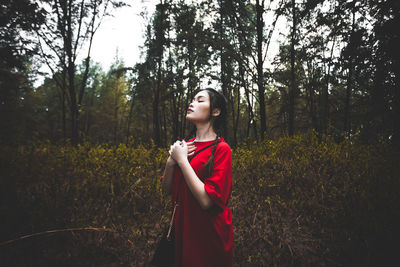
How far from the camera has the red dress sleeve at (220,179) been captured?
3.67 ft

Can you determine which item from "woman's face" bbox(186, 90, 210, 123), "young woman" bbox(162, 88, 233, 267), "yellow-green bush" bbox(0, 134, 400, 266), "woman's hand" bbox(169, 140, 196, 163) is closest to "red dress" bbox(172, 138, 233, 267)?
"young woman" bbox(162, 88, 233, 267)

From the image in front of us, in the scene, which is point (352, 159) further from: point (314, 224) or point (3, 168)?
point (3, 168)

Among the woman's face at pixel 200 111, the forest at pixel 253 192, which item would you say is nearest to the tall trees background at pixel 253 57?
the forest at pixel 253 192

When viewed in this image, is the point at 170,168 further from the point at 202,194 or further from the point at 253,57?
the point at 253,57

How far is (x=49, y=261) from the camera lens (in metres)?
2.45

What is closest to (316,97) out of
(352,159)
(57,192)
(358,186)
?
(352,159)

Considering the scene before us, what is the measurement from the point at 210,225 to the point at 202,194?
0.84ft

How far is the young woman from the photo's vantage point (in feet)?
3.78

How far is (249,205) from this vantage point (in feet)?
12.1

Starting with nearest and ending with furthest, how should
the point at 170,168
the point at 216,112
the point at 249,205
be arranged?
1. the point at 170,168
2. the point at 216,112
3. the point at 249,205

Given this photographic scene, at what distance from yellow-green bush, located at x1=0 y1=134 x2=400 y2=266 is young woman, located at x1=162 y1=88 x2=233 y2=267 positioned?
6.22 feet

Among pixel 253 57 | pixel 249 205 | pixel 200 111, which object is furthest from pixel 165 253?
pixel 253 57

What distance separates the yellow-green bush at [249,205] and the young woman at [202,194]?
1.90 metres

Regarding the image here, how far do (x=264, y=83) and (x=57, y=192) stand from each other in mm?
7468
